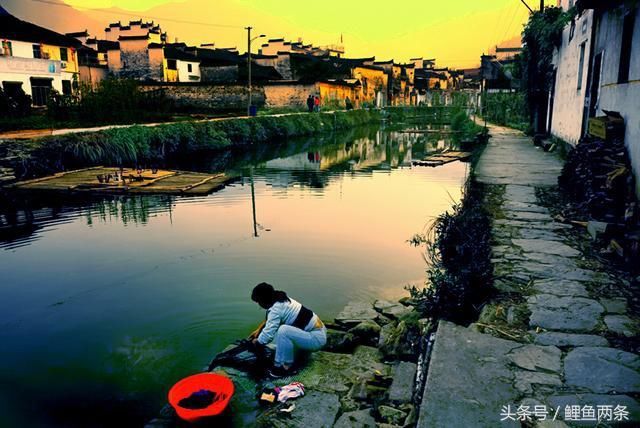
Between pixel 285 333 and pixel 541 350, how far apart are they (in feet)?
7.67

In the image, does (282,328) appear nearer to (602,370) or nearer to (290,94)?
(602,370)

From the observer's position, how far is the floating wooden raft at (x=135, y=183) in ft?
46.6

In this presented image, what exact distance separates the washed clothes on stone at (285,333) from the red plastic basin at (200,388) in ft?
1.91

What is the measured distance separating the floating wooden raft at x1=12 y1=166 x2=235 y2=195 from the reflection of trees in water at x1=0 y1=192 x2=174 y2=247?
41cm

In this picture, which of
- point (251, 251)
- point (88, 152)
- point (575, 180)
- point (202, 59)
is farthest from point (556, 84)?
point (202, 59)

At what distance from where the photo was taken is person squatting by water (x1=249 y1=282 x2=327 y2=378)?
15.5ft

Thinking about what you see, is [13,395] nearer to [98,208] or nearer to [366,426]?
[366,426]

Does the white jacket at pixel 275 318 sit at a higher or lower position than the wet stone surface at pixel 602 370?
lower

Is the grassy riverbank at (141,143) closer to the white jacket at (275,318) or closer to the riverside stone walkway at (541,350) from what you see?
the white jacket at (275,318)

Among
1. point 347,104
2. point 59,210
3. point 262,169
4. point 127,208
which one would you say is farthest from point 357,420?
point 347,104

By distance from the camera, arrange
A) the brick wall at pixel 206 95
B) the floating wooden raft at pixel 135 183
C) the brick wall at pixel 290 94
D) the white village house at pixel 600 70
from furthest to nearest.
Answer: the brick wall at pixel 290 94 → the brick wall at pixel 206 95 → the floating wooden raft at pixel 135 183 → the white village house at pixel 600 70

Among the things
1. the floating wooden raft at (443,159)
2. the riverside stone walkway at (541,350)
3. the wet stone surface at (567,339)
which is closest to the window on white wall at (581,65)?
the floating wooden raft at (443,159)

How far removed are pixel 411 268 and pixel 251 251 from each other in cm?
308

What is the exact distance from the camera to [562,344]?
3.97m
